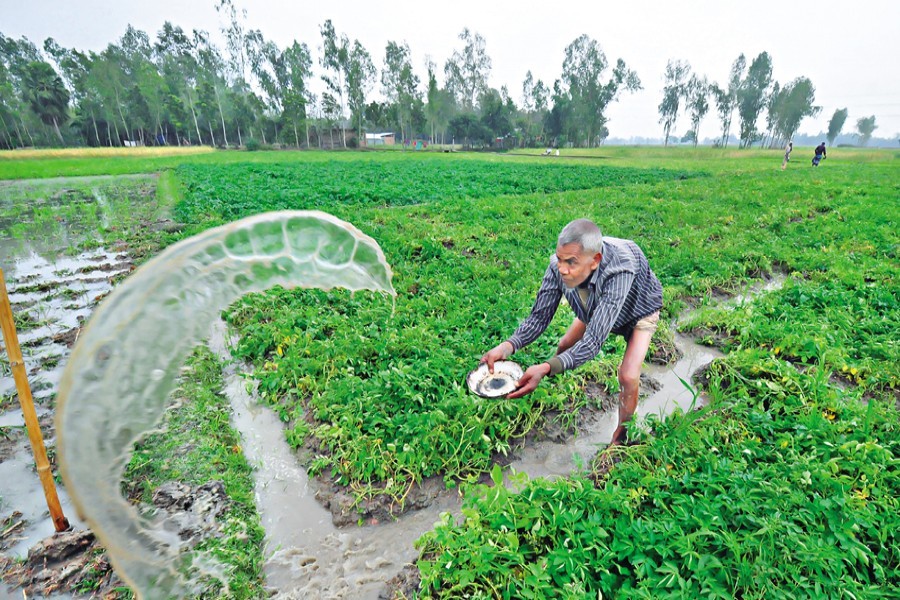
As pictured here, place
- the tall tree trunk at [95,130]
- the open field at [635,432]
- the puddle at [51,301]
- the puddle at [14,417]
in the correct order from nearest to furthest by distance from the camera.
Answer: the open field at [635,432]
the puddle at [14,417]
the puddle at [51,301]
the tall tree trunk at [95,130]

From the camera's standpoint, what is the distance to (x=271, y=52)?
5997 centimetres

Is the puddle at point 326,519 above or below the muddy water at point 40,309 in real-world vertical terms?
below

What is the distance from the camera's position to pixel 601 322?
8.96 ft

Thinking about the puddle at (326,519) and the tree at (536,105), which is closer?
the puddle at (326,519)

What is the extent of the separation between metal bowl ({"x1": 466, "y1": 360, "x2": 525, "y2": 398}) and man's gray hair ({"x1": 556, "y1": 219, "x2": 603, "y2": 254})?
94 cm

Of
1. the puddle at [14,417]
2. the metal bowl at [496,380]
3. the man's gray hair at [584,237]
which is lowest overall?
the puddle at [14,417]

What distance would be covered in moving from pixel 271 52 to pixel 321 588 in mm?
71277

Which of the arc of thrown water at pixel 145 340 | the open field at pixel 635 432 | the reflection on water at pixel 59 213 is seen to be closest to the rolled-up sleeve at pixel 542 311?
the open field at pixel 635 432

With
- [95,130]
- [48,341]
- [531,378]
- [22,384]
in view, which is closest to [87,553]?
[22,384]

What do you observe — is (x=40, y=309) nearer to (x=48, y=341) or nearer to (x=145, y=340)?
(x=48, y=341)

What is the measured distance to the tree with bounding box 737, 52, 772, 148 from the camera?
59.7 m

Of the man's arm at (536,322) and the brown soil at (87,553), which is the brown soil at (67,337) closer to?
the brown soil at (87,553)

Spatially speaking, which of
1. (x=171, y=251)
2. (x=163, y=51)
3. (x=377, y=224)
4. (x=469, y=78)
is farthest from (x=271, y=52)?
(x=171, y=251)

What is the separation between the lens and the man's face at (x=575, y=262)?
8.41 ft
